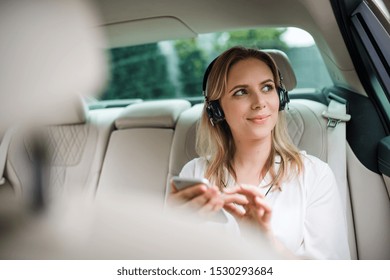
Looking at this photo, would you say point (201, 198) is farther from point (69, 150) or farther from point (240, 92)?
point (69, 150)

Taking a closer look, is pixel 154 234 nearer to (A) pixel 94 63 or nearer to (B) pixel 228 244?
(B) pixel 228 244

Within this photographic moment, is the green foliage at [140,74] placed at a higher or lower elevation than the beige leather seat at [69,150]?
higher

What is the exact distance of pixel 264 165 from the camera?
106 cm

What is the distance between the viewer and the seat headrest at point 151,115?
55.7 inches

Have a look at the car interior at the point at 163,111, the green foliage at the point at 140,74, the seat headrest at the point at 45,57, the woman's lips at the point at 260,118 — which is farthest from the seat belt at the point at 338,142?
the seat headrest at the point at 45,57

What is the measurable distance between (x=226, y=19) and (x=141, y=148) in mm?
499

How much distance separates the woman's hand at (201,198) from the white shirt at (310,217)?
0.31 feet

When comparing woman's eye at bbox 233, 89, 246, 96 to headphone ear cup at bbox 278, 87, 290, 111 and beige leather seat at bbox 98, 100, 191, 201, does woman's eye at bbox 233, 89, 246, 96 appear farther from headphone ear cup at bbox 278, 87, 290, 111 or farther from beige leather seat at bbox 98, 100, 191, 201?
beige leather seat at bbox 98, 100, 191, 201

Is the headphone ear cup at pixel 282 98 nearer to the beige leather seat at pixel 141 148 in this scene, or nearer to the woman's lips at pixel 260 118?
the woman's lips at pixel 260 118

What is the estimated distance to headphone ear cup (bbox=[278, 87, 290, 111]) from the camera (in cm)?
107

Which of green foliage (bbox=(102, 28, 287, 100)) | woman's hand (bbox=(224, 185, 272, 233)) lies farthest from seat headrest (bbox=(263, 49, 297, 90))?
woman's hand (bbox=(224, 185, 272, 233))

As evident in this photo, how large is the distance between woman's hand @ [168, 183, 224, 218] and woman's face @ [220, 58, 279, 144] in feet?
0.77

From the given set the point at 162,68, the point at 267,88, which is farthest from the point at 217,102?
the point at 162,68

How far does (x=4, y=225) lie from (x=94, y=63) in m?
0.60
